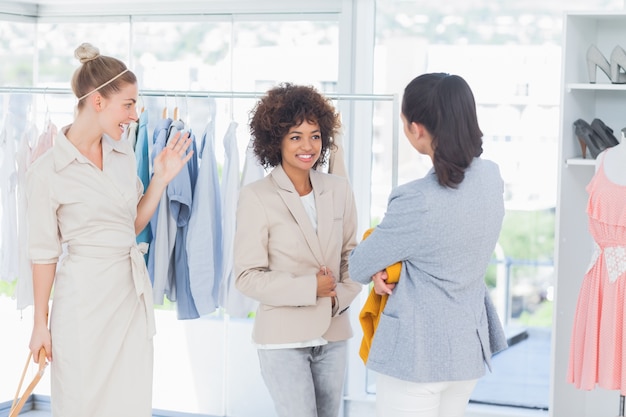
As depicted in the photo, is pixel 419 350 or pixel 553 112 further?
pixel 553 112

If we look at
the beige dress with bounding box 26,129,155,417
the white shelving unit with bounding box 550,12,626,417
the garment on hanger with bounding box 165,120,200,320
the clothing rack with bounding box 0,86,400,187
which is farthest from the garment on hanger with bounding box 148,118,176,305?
the white shelving unit with bounding box 550,12,626,417

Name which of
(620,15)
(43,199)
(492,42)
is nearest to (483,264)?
(43,199)

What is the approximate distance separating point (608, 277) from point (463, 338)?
1.46m

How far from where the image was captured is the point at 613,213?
3.42 meters

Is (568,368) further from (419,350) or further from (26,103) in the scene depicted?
(26,103)

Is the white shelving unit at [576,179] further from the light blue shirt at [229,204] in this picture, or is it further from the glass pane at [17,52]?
the glass pane at [17,52]

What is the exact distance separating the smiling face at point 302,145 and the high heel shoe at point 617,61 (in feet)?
5.07

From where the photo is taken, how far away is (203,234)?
342 centimetres

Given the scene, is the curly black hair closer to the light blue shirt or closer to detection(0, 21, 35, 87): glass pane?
the light blue shirt

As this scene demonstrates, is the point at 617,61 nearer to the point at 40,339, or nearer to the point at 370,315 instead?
the point at 370,315

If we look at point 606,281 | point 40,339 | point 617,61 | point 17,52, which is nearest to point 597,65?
point 617,61

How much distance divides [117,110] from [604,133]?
2.04 m

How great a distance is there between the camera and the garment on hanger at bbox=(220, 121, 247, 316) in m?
3.48

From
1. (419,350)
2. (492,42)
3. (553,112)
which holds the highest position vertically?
(492,42)
